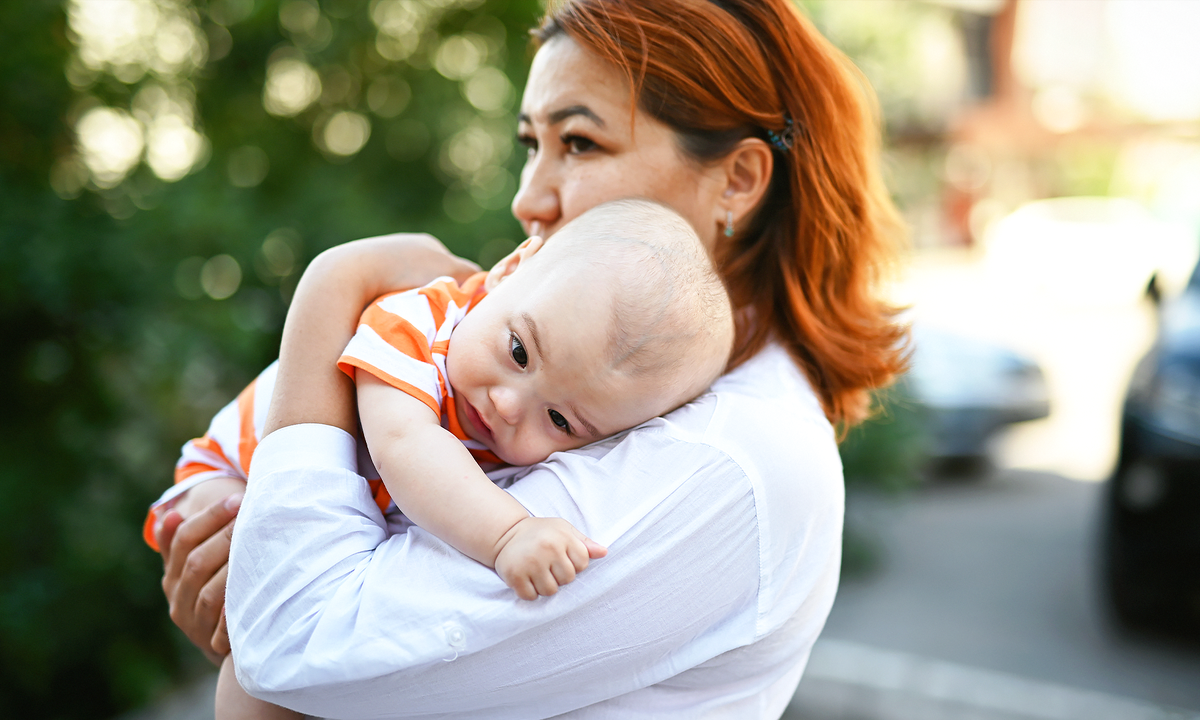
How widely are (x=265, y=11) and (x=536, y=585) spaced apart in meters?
3.88

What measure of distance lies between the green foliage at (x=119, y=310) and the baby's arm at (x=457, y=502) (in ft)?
9.12

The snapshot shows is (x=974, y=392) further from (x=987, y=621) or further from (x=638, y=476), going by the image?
(x=638, y=476)

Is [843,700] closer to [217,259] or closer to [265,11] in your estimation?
[217,259]

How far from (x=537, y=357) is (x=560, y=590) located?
35 centimetres

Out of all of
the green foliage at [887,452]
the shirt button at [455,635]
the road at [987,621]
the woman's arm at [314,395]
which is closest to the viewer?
the shirt button at [455,635]

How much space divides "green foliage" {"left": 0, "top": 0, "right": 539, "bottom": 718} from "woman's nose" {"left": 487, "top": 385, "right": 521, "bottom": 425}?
2783mm

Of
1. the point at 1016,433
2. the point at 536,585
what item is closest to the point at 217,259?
the point at 536,585

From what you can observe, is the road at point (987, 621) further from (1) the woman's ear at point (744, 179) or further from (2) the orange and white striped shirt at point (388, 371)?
(2) the orange and white striped shirt at point (388, 371)

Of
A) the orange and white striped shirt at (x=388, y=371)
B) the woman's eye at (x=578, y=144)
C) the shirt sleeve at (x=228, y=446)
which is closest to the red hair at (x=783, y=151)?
the woman's eye at (x=578, y=144)

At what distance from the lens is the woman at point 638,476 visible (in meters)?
1.04

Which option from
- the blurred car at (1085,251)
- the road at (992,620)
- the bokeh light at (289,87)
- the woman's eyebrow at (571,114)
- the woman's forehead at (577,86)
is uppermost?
the bokeh light at (289,87)

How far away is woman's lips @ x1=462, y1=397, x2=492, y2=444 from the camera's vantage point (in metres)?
1.28

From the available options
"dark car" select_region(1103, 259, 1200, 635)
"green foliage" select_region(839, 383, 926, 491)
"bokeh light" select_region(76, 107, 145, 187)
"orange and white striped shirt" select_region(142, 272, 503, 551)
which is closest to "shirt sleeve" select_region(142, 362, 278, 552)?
"orange and white striped shirt" select_region(142, 272, 503, 551)

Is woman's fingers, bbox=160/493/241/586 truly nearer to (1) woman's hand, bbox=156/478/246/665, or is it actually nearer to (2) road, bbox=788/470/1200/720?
(1) woman's hand, bbox=156/478/246/665
